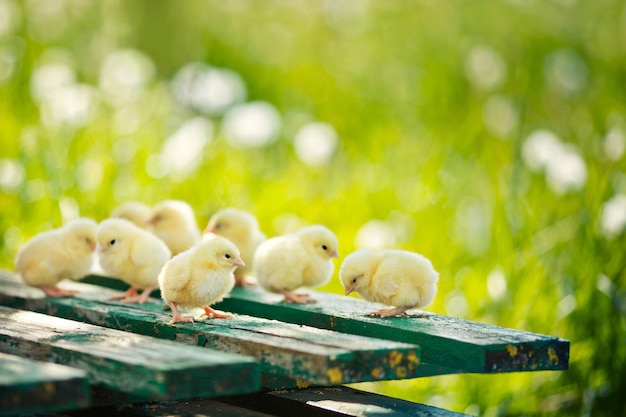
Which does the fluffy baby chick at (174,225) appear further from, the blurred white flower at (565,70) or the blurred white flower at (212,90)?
the blurred white flower at (565,70)

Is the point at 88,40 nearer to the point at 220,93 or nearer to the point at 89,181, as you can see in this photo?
the point at 220,93

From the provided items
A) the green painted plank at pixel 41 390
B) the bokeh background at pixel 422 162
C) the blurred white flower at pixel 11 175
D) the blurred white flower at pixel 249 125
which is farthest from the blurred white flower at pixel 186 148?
the green painted plank at pixel 41 390

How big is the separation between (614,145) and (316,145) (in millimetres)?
2592

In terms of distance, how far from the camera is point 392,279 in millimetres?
4035

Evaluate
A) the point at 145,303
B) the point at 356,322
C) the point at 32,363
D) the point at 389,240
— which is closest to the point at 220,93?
the point at 389,240

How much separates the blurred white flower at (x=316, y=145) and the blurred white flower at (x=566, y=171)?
185 cm

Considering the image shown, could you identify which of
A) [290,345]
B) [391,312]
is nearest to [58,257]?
[391,312]

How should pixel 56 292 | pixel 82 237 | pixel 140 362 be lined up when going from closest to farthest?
pixel 140 362 → pixel 56 292 → pixel 82 237

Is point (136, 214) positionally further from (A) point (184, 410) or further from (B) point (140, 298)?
(A) point (184, 410)

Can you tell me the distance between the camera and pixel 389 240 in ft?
22.4

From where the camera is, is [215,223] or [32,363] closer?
[32,363]

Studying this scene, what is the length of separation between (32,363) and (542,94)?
8.66m

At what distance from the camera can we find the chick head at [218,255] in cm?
407

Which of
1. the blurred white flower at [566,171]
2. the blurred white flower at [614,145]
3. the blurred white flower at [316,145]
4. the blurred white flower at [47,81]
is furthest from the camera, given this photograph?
the blurred white flower at [316,145]
